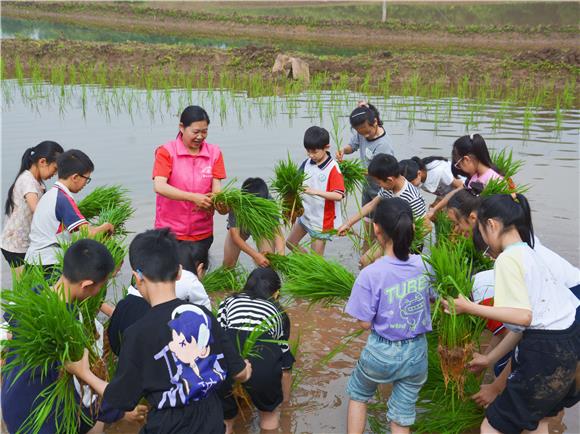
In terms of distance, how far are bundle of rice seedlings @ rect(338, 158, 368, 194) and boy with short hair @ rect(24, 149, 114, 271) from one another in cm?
227

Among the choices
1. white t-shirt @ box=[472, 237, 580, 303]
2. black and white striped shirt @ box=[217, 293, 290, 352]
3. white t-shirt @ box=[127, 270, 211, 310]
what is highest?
white t-shirt @ box=[472, 237, 580, 303]

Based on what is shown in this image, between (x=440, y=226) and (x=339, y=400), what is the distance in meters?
1.42

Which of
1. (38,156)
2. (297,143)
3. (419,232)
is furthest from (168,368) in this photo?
(297,143)

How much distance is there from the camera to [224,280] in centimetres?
526

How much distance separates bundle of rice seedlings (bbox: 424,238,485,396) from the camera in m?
3.18

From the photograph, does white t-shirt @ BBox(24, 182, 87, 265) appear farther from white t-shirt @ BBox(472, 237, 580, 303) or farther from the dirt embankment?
the dirt embankment

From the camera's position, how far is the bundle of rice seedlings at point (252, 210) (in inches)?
182

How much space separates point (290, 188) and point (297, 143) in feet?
15.7

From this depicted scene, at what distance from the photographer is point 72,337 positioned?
117 inches

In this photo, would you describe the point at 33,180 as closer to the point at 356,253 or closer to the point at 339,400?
the point at 339,400

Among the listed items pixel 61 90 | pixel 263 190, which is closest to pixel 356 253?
pixel 263 190

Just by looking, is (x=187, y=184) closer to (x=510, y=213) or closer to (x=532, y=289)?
(x=510, y=213)

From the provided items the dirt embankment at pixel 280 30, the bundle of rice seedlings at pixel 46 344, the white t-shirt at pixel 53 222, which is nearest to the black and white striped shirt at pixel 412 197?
the white t-shirt at pixel 53 222

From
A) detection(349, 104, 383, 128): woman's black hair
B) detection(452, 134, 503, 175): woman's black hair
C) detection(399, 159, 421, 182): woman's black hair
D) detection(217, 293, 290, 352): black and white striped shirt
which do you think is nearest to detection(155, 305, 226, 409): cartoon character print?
detection(217, 293, 290, 352): black and white striped shirt
